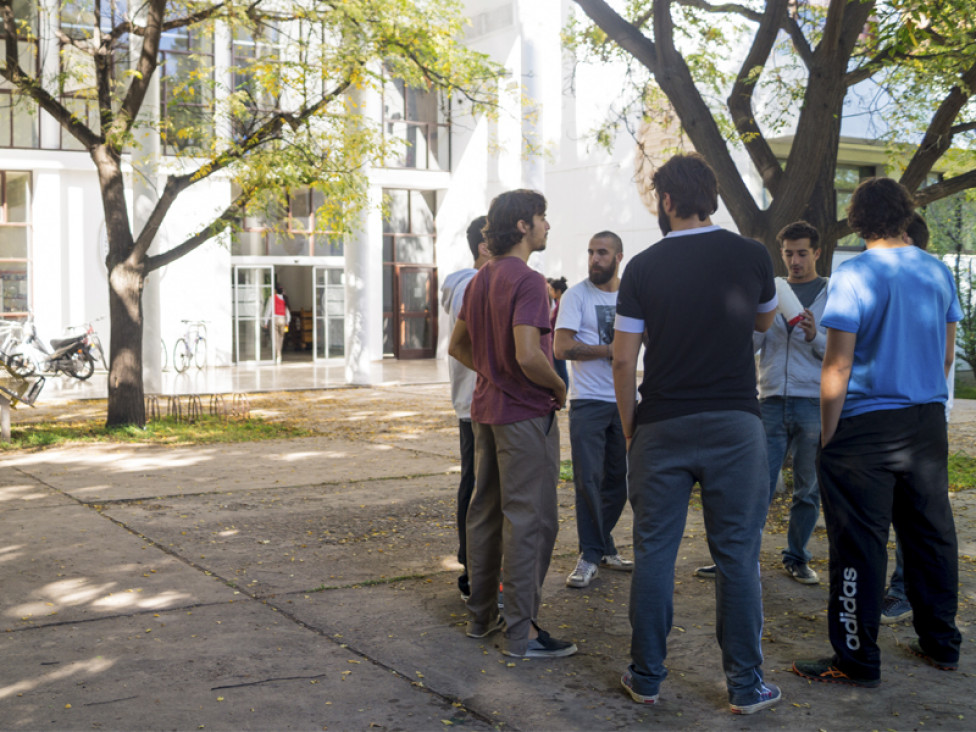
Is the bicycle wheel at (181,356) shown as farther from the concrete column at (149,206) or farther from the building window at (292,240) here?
the concrete column at (149,206)

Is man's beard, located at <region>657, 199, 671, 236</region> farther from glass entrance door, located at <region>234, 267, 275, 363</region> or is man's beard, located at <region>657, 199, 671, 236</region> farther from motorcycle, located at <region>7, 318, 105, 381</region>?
glass entrance door, located at <region>234, 267, 275, 363</region>

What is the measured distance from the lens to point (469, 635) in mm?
4762

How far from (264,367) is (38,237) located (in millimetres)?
5736

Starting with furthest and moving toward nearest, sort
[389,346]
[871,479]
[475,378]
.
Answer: [389,346] < [475,378] < [871,479]

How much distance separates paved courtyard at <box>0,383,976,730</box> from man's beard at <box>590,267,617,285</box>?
158cm

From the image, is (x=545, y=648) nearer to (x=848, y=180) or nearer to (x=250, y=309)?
(x=848, y=180)

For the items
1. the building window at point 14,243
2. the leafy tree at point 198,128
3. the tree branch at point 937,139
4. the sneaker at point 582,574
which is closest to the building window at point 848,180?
the leafy tree at point 198,128

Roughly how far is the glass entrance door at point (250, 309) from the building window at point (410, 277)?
348 centimetres

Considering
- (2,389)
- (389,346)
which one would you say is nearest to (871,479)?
(2,389)

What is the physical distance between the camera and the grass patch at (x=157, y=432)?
11.9 metres

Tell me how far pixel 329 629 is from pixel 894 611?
259 centimetres

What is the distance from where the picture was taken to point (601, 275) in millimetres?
5758

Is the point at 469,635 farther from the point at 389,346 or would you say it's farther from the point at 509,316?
the point at 389,346

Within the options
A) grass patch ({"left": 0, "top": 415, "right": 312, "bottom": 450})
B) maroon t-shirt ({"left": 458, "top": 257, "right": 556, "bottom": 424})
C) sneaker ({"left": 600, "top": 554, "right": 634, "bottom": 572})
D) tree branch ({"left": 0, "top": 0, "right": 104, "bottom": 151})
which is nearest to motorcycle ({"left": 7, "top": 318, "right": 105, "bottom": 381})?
grass patch ({"left": 0, "top": 415, "right": 312, "bottom": 450})
